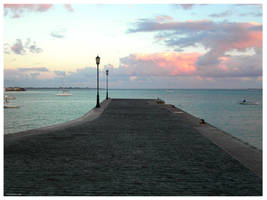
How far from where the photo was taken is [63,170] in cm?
813

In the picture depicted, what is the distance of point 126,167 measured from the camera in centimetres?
846

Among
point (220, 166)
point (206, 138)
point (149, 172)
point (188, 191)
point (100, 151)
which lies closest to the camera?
point (188, 191)

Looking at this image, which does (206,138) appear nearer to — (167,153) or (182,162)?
(167,153)

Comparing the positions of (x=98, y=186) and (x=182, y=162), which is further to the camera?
(x=182, y=162)

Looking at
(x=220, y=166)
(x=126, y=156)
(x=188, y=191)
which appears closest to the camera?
(x=188, y=191)

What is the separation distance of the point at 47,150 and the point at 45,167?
2460 millimetres

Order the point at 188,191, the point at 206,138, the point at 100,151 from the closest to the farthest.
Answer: the point at 188,191, the point at 100,151, the point at 206,138

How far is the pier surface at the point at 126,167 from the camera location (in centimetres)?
666

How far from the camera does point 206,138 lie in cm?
1372

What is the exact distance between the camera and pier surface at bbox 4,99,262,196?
666 cm

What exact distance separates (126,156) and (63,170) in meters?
2.43

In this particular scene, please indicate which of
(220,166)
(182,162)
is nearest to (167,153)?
(182,162)

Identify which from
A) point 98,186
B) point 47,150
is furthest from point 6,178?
point 47,150

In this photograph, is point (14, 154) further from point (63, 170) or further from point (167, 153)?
point (167, 153)
